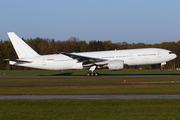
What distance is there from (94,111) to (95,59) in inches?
1086

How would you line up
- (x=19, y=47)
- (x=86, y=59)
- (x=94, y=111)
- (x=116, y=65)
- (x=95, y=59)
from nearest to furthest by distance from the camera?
(x=94, y=111) → (x=116, y=65) → (x=95, y=59) → (x=86, y=59) → (x=19, y=47)

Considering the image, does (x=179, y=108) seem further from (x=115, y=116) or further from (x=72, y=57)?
(x=72, y=57)

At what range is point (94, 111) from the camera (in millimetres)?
11570

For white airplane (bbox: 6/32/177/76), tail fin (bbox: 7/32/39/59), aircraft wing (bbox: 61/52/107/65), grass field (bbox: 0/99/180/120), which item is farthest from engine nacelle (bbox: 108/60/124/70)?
grass field (bbox: 0/99/180/120)

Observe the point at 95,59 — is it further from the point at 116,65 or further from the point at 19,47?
the point at 19,47

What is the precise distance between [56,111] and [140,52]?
99.1ft

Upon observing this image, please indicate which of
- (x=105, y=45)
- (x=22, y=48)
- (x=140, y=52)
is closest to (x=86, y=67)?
(x=140, y=52)

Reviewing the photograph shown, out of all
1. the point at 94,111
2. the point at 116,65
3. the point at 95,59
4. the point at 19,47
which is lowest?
the point at 94,111

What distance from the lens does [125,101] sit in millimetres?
14445

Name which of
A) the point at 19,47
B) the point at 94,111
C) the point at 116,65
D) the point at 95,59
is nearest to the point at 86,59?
the point at 95,59

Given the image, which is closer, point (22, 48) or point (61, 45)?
point (22, 48)

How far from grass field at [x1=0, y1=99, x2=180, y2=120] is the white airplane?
24081 mm

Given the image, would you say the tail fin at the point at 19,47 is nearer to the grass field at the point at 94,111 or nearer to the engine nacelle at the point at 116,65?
the engine nacelle at the point at 116,65

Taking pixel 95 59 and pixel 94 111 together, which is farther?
pixel 95 59
